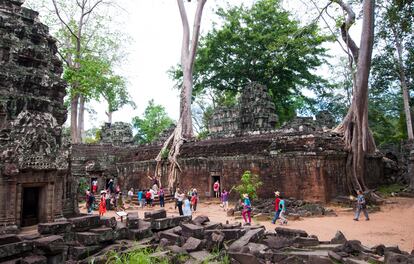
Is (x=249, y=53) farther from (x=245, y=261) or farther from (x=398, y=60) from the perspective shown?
(x=245, y=261)

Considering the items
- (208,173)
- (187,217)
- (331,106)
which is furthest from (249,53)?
(187,217)

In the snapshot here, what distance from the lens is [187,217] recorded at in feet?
26.7

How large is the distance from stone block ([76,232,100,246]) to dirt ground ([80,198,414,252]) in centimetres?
502

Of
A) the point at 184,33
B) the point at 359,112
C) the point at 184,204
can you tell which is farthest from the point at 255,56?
the point at 184,204

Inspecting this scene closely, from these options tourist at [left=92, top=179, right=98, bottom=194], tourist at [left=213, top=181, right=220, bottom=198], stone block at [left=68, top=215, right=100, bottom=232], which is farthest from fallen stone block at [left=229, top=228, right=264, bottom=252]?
tourist at [left=92, top=179, right=98, bottom=194]

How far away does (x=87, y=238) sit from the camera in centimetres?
612

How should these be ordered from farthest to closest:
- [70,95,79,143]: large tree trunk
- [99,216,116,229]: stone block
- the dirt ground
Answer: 1. [70,95,79,143]: large tree trunk
2. the dirt ground
3. [99,216,116,229]: stone block

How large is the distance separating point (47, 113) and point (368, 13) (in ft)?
35.8

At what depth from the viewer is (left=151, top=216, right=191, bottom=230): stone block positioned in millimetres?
7398

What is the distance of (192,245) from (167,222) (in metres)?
1.67

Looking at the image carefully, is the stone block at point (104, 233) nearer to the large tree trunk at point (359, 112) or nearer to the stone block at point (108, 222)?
the stone block at point (108, 222)

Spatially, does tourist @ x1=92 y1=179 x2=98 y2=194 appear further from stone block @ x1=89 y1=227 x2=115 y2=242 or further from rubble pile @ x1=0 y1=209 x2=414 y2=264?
stone block @ x1=89 y1=227 x2=115 y2=242

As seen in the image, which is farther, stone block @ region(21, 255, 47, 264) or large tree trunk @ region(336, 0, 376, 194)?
large tree trunk @ region(336, 0, 376, 194)

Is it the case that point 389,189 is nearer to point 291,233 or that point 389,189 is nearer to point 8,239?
point 291,233
